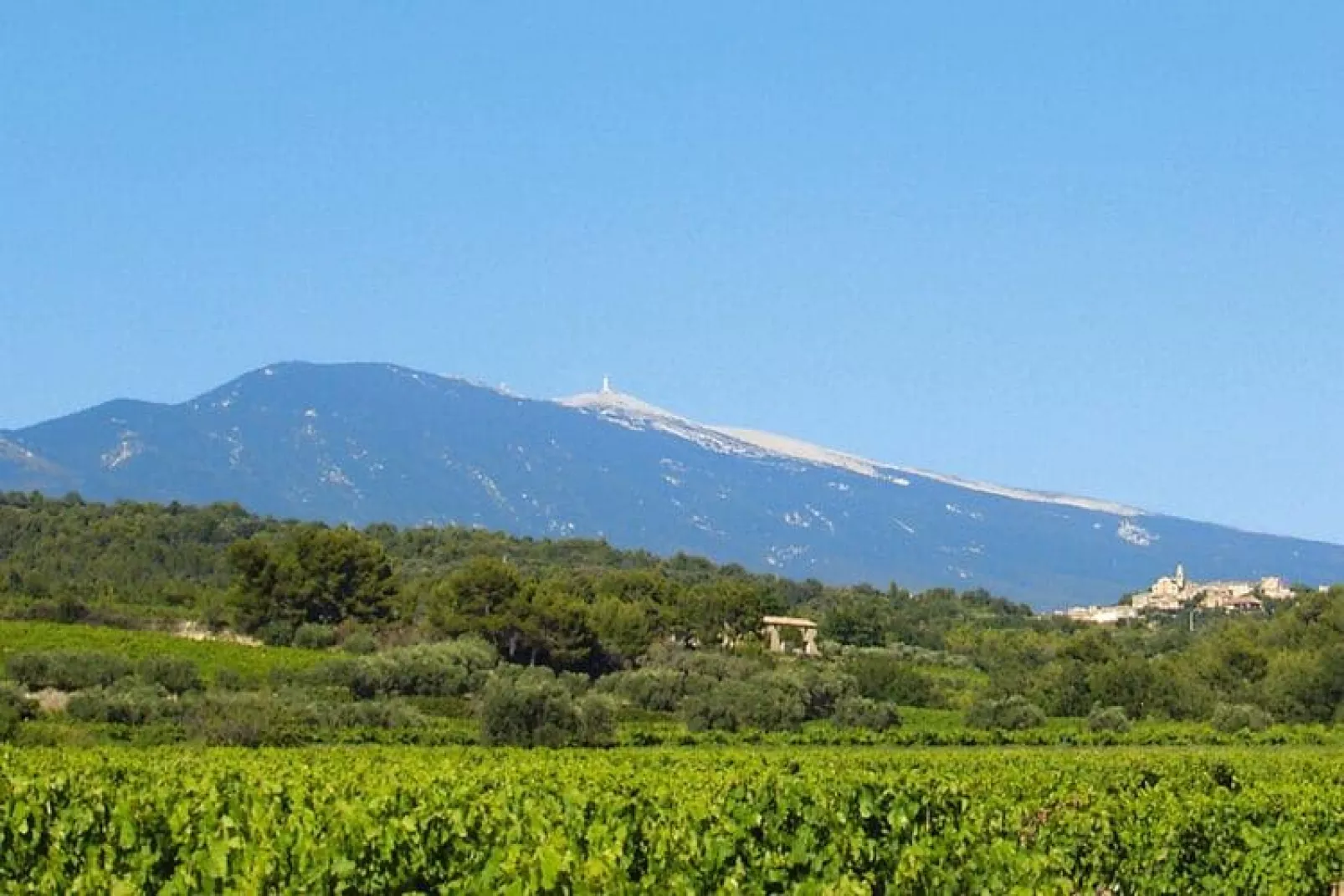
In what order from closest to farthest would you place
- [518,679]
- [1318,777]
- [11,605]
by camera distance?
[1318,777], [518,679], [11,605]

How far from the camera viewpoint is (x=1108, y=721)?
73.1 meters

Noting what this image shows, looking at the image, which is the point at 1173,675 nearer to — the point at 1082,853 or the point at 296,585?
the point at 296,585

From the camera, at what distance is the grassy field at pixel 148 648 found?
217ft

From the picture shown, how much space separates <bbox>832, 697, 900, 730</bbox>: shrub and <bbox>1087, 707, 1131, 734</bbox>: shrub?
7534mm

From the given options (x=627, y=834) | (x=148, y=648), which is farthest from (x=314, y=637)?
(x=627, y=834)

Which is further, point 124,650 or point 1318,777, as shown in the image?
point 124,650

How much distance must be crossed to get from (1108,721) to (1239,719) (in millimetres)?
5054

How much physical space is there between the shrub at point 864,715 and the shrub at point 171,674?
22282 mm

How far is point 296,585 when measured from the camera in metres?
82.7

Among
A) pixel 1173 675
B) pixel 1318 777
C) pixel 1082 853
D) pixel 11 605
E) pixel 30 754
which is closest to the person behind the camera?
pixel 1082 853

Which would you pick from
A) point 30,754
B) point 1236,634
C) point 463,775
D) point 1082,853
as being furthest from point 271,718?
point 1236,634

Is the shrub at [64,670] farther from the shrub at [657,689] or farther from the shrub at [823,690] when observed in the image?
the shrub at [823,690]

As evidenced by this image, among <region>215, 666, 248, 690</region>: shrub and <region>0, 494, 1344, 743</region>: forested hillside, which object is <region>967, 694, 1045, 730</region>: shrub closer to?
<region>0, 494, 1344, 743</region>: forested hillside

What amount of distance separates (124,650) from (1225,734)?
37985 millimetres
